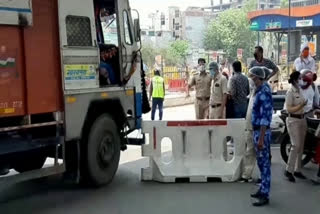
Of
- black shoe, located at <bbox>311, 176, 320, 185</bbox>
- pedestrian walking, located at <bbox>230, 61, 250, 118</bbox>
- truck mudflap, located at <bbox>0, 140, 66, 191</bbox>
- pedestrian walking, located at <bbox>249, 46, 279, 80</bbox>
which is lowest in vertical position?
black shoe, located at <bbox>311, 176, 320, 185</bbox>

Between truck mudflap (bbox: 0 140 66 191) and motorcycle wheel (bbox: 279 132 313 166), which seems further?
motorcycle wheel (bbox: 279 132 313 166)

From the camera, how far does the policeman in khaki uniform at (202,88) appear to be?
36.0ft

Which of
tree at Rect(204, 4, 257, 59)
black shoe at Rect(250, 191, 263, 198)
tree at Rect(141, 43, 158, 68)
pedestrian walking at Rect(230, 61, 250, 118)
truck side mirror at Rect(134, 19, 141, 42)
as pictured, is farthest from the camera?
tree at Rect(204, 4, 257, 59)

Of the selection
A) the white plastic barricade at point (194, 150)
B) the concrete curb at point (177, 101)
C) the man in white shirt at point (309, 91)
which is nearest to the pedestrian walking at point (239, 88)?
the man in white shirt at point (309, 91)

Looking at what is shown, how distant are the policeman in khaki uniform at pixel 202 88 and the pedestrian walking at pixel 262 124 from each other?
4.33m

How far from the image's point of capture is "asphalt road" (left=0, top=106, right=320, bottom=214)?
647 centimetres

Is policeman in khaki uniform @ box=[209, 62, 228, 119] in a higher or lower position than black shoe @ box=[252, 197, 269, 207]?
higher

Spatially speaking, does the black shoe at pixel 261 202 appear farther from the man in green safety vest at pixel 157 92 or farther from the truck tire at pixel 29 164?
the man in green safety vest at pixel 157 92

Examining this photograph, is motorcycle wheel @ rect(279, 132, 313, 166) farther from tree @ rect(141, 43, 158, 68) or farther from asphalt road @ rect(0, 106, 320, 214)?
tree @ rect(141, 43, 158, 68)

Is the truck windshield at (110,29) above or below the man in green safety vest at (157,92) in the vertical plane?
above

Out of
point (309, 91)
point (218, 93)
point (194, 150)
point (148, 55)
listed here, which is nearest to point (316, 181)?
point (309, 91)

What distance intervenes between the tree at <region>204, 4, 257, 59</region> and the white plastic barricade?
64.0m

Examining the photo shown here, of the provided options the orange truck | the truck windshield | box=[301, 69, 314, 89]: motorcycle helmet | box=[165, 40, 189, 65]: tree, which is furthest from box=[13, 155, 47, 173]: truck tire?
box=[165, 40, 189, 65]: tree

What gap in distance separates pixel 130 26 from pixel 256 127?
10.1 ft
